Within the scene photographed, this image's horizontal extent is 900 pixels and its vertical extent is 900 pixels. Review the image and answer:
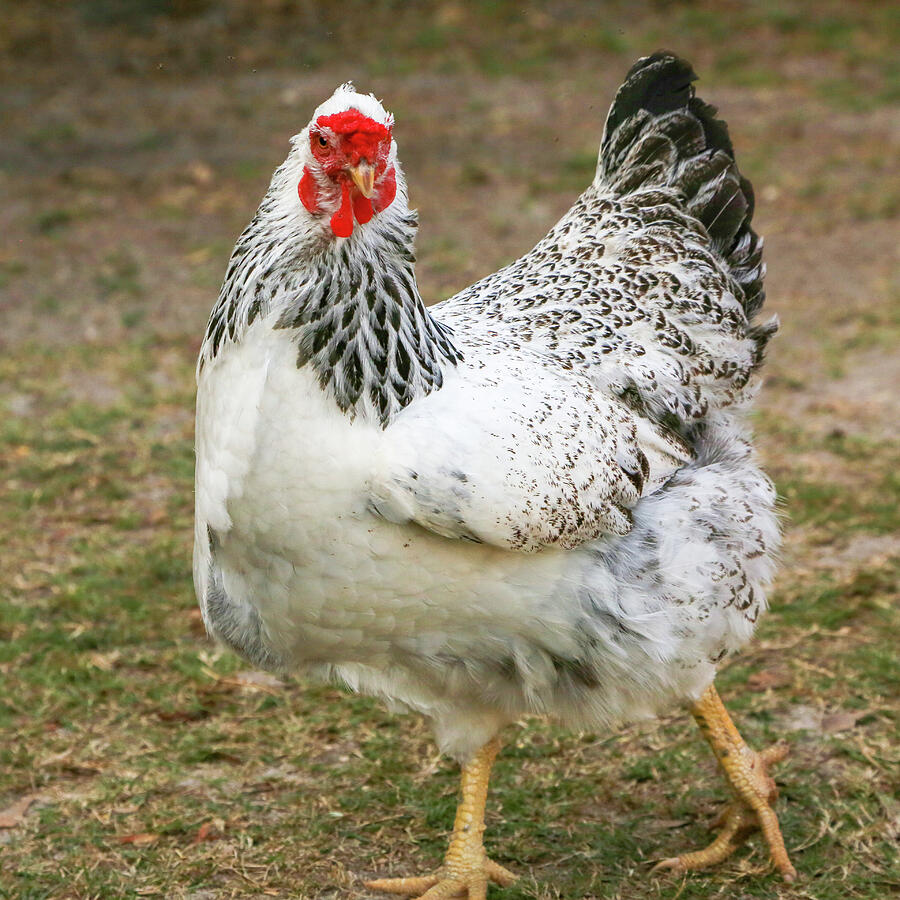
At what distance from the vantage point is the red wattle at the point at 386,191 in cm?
285

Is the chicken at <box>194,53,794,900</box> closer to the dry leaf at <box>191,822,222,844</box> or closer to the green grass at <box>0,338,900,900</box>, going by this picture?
the green grass at <box>0,338,900,900</box>

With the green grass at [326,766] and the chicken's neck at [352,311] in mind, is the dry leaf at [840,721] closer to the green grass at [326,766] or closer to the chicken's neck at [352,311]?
the green grass at [326,766]

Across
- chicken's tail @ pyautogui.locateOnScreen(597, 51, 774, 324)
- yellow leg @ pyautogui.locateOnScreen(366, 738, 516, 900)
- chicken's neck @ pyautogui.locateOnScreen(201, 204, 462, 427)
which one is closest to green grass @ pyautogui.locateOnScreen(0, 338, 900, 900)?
yellow leg @ pyautogui.locateOnScreen(366, 738, 516, 900)

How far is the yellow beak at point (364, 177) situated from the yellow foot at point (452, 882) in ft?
5.87

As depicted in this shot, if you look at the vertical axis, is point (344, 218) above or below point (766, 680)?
above

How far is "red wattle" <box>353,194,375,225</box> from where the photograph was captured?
279cm

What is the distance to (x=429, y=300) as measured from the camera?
291 inches

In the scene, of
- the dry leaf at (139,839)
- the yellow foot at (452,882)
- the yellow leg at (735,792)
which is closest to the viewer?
the yellow foot at (452,882)

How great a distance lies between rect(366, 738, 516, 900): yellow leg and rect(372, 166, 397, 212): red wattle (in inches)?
57.0

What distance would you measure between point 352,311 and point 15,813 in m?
1.95

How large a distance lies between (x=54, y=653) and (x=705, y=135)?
2866mm

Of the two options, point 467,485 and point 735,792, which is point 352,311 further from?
point 735,792

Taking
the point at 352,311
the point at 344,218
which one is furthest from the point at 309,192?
the point at 352,311

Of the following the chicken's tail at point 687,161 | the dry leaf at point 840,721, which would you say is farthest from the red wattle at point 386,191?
the dry leaf at point 840,721
